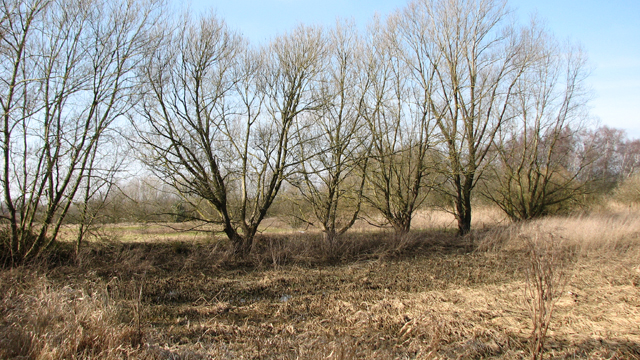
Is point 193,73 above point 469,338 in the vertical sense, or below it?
above

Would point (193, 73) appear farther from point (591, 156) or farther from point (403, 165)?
point (591, 156)

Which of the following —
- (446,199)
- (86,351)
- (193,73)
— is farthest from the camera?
(446,199)

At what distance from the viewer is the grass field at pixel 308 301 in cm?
396

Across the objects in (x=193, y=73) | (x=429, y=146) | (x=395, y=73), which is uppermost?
(x=395, y=73)

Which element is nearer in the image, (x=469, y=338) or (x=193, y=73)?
(x=469, y=338)

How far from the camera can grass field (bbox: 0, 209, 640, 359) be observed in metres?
3.96

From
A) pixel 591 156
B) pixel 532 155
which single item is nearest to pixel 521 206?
pixel 532 155

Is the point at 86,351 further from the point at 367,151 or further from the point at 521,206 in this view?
the point at 521,206

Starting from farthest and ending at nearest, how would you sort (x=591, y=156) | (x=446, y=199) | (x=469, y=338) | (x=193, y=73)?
(x=591, y=156) → (x=446, y=199) → (x=193, y=73) → (x=469, y=338)

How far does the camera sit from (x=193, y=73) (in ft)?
32.1

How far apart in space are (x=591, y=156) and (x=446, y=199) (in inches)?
421

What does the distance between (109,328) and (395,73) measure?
11.9m

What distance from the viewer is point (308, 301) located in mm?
6285

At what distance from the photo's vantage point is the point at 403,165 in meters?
13.6
